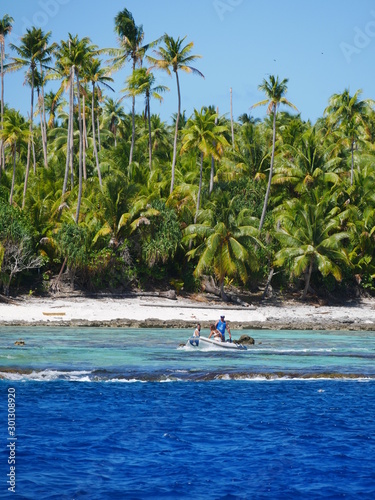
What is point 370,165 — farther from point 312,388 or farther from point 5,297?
point 312,388

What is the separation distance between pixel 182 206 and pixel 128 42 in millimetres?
14247

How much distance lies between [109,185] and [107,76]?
14147 millimetres

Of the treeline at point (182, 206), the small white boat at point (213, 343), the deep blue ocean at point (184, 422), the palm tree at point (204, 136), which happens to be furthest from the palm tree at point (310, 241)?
the small white boat at point (213, 343)

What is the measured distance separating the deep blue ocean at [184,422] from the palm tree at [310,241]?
15.6 meters

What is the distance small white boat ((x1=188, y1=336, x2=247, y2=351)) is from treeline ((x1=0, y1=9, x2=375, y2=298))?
1411 centimetres

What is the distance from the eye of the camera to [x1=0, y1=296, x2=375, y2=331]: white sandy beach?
1363 inches

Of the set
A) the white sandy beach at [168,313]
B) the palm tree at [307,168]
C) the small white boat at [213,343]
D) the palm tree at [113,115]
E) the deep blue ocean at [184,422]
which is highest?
the palm tree at [113,115]

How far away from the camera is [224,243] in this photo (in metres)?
40.5

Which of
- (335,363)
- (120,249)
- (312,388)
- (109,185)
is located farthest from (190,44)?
(312,388)

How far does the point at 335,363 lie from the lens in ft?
76.9

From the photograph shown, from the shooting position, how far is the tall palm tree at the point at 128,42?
50344 millimetres

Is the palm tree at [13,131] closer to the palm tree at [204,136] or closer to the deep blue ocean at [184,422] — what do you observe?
the palm tree at [204,136]

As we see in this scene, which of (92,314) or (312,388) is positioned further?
(92,314)

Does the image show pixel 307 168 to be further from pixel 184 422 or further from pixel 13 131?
pixel 184 422
